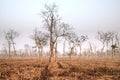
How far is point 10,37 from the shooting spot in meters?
77.7

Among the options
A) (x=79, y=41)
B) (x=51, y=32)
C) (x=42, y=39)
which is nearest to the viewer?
(x=51, y=32)

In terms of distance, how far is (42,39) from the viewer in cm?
6253

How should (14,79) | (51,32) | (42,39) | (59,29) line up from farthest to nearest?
(42,39) → (59,29) → (51,32) → (14,79)

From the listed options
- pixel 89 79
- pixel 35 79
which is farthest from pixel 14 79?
pixel 89 79

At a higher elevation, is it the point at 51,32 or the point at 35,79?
the point at 51,32

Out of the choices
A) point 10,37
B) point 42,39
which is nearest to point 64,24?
point 42,39

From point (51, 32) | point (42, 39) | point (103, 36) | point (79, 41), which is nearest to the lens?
point (51, 32)

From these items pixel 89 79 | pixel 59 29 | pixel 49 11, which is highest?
pixel 49 11

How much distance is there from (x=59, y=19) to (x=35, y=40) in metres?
25.3

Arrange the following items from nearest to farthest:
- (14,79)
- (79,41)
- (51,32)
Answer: (14,79) < (51,32) < (79,41)

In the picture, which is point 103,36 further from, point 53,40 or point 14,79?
point 14,79

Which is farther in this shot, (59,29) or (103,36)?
(103,36)

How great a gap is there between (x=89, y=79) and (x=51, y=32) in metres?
29.4

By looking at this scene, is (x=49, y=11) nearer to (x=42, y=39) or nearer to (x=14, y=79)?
(x=42, y=39)
